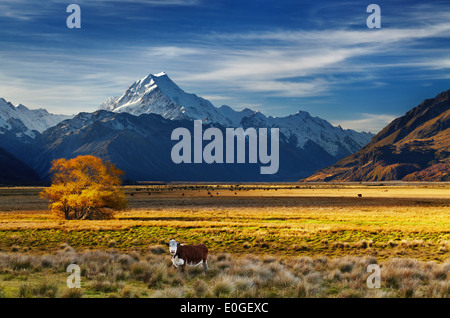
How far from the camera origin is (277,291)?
15.6 metres

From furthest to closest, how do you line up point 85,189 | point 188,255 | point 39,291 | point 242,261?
1. point 85,189
2. point 242,261
3. point 188,255
4. point 39,291

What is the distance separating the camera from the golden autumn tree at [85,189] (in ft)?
176

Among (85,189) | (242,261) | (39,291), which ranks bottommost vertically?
(242,261)

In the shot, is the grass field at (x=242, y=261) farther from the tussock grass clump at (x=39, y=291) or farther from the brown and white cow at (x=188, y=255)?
the brown and white cow at (x=188, y=255)

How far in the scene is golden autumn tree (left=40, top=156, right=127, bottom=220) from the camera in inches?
2112

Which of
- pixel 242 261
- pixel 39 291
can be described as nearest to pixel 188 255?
pixel 242 261

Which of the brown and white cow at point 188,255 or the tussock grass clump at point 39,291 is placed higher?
the brown and white cow at point 188,255

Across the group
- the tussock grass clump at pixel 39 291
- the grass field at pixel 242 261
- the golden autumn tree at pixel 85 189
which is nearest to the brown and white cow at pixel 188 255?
the grass field at pixel 242 261

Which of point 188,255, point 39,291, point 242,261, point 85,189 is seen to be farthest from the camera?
point 85,189

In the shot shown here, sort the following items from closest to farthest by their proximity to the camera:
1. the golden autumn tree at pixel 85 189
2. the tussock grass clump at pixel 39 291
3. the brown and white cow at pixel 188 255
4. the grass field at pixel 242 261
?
the tussock grass clump at pixel 39 291, the grass field at pixel 242 261, the brown and white cow at pixel 188 255, the golden autumn tree at pixel 85 189

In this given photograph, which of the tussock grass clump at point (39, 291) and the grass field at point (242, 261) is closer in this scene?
the tussock grass clump at point (39, 291)

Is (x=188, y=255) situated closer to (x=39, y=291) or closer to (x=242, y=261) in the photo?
(x=242, y=261)

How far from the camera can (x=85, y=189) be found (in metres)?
55.9

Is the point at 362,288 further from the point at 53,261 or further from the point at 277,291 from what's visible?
the point at 53,261
